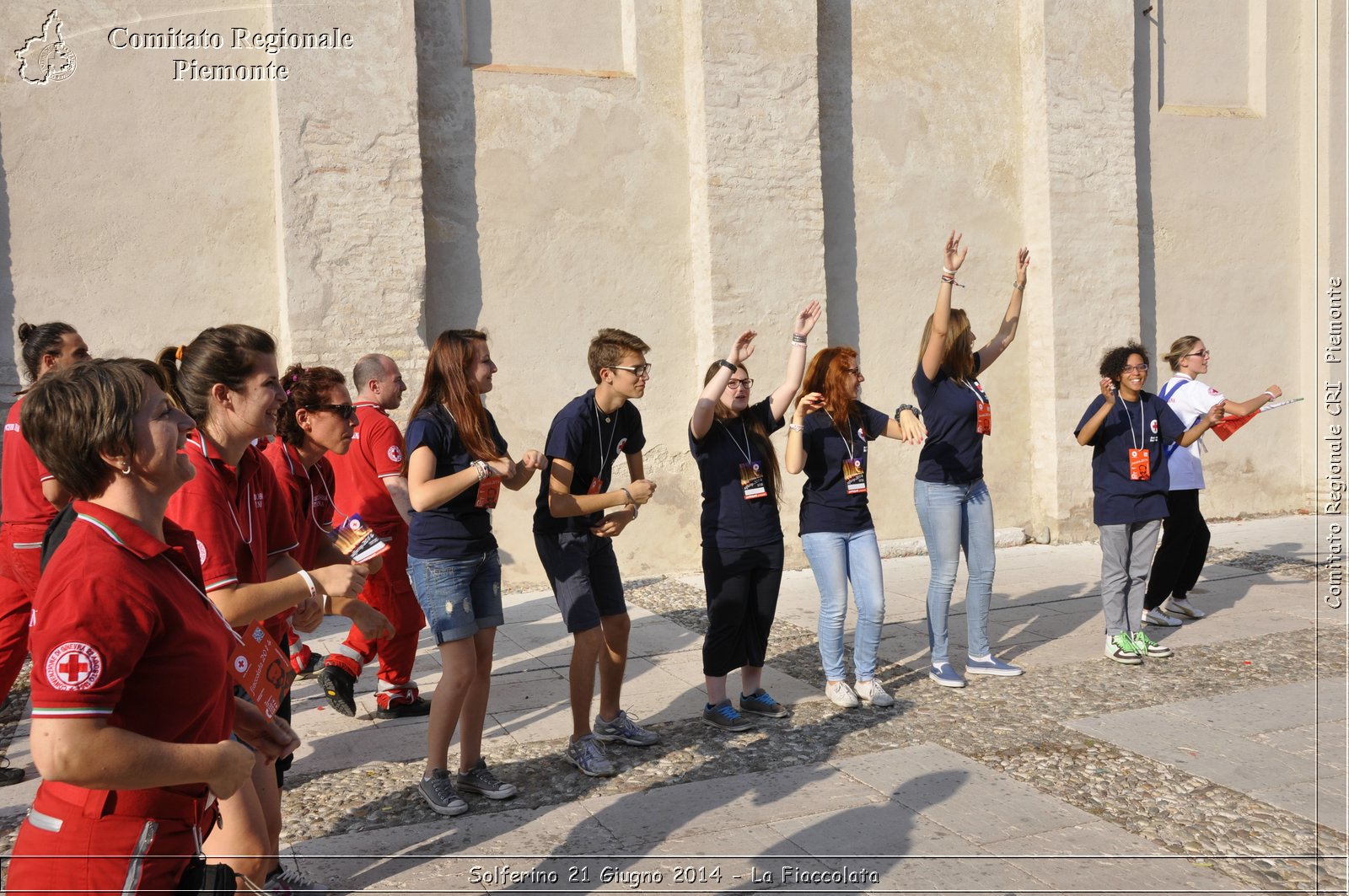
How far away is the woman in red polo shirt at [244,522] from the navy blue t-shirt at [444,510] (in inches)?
44.9

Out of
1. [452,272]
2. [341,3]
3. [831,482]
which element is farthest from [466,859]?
[341,3]

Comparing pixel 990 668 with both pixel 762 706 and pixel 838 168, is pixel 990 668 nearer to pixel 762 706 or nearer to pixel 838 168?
pixel 762 706

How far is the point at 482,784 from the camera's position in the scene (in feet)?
14.9

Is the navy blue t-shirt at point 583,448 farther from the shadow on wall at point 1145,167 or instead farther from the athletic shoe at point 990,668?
the shadow on wall at point 1145,167

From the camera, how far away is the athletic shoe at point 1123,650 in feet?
21.5

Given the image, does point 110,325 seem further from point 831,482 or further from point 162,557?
point 162,557

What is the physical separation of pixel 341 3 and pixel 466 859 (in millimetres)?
7568

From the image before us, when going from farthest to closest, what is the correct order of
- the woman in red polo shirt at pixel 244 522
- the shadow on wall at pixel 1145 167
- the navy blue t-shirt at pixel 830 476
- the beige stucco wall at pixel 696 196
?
the shadow on wall at pixel 1145 167 → the beige stucco wall at pixel 696 196 → the navy blue t-shirt at pixel 830 476 → the woman in red polo shirt at pixel 244 522

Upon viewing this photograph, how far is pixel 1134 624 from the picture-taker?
6.74 meters

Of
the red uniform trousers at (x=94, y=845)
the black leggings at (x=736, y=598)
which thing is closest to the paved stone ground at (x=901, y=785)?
the black leggings at (x=736, y=598)

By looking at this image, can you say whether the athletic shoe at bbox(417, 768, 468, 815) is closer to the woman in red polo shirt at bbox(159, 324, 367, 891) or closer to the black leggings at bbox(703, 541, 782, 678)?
the woman in red polo shirt at bbox(159, 324, 367, 891)

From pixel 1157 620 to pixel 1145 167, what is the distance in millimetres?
6494

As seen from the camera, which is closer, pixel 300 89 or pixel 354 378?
pixel 354 378

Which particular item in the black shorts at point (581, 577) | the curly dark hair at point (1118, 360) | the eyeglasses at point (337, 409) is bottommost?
the black shorts at point (581, 577)
